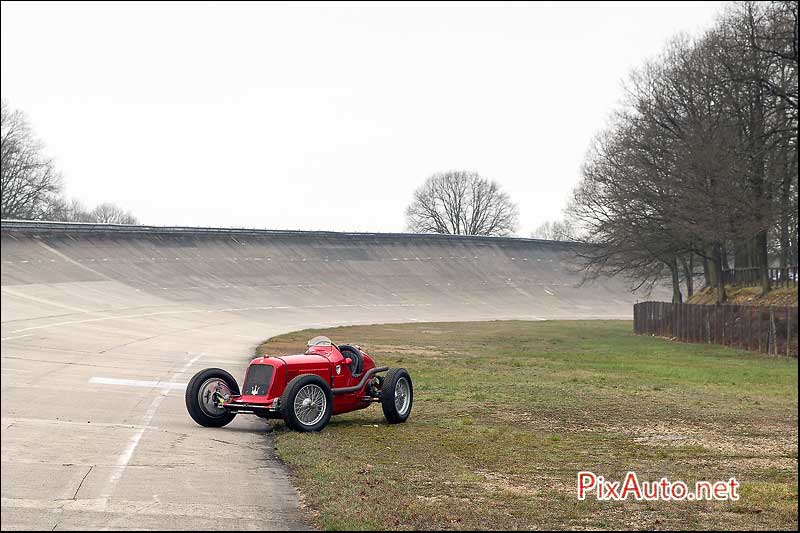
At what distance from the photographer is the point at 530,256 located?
114 m

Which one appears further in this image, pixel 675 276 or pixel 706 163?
pixel 675 276

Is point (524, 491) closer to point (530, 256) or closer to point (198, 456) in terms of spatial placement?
point (198, 456)

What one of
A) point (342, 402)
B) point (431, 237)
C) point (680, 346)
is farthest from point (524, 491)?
point (431, 237)

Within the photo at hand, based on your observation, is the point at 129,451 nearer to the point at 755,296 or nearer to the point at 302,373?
the point at 302,373

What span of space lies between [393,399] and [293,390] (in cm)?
229

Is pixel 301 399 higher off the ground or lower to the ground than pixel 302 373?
lower

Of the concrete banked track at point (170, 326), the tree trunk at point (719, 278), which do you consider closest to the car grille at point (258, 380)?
the concrete banked track at point (170, 326)

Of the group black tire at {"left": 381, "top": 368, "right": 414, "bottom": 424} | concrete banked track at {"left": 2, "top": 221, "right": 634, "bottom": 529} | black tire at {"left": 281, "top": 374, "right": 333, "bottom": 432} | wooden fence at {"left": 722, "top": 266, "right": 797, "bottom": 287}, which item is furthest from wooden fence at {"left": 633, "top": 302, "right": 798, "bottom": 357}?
black tire at {"left": 281, "top": 374, "right": 333, "bottom": 432}

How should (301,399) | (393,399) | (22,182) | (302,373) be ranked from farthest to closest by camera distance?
(393,399)
(302,373)
(301,399)
(22,182)

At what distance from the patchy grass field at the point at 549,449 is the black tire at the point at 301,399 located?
9.4 inches

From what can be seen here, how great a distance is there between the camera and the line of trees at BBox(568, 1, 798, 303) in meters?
35.3

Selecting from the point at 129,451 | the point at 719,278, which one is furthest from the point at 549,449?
the point at 719,278

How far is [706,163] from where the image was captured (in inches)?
1400

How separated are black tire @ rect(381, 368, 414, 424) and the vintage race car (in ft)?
0.05
